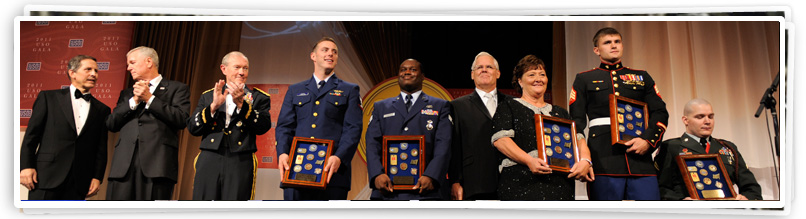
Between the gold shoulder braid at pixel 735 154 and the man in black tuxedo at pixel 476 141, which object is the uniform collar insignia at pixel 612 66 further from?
the gold shoulder braid at pixel 735 154

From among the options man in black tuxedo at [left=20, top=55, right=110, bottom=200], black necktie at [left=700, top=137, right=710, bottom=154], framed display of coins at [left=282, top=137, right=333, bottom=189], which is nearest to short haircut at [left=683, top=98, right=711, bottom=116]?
black necktie at [left=700, top=137, right=710, bottom=154]

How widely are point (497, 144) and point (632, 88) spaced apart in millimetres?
1092

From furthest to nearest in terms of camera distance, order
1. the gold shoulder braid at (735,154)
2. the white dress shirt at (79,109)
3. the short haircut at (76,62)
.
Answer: the short haircut at (76,62), the white dress shirt at (79,109), the gold shoulder braid at (735,154)

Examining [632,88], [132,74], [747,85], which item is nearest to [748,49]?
[747,85]

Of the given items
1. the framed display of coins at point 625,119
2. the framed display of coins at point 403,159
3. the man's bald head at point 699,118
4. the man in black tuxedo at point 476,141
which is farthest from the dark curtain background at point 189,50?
the man's bald head at point 699,118

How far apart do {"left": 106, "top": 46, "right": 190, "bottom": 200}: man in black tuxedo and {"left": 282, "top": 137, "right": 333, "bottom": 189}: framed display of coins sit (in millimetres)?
867

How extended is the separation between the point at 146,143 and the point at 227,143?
59cm

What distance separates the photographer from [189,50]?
505 cm

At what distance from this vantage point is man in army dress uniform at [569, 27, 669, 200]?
14.8 feet

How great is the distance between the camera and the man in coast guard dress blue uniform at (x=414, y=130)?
175 inches

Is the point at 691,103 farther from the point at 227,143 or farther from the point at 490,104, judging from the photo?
the point at 227,143

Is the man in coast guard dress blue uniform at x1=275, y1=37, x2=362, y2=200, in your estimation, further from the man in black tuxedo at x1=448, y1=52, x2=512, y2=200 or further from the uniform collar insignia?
the uniform collar insignia

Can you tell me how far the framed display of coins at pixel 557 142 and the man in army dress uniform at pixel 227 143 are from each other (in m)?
1.91

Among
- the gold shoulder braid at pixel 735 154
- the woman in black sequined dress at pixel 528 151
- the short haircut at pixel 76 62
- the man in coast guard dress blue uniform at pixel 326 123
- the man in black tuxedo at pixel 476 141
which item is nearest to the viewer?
the woman in black sequined dress at pixel 528 151
